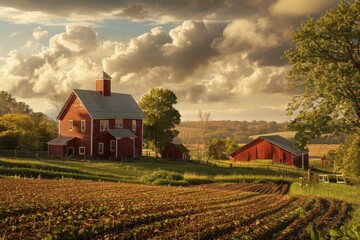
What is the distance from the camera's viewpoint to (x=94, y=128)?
63.0 metres

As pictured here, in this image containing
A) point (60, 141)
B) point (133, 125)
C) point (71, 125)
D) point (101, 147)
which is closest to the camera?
point (60, 141)

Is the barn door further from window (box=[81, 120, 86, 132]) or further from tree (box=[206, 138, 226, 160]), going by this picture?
tree (box=[206, 138, 226, 160])

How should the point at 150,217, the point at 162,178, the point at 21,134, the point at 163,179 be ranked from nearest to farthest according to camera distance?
1. the point at 150,217
2. the point at 163,179
3. the point at 162,178
4. the point at 21,134

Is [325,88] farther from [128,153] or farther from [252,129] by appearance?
[252,129]

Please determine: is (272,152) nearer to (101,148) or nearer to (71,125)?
(101,148)

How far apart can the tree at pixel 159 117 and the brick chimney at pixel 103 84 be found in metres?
9.00

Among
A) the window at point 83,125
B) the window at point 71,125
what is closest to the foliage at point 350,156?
the window at point 83,125

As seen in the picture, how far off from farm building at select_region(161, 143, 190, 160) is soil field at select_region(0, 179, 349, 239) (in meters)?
50.1

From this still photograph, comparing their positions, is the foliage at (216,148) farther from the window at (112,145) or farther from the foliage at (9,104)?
the foliage at (9,104)

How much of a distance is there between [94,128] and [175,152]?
18148mm

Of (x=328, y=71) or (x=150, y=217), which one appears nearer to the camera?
(x=150, y=217)

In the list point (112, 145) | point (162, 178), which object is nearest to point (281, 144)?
point (112, 145)

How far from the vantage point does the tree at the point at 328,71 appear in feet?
109

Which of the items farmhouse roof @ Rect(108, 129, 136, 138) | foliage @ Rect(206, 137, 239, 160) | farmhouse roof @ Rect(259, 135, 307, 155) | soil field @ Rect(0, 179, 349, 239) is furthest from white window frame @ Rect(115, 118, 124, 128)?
soil field @ Rect(0, 179, 349, 239)
